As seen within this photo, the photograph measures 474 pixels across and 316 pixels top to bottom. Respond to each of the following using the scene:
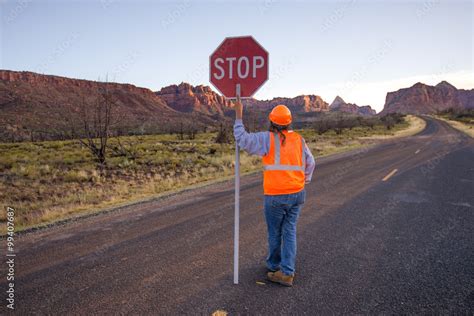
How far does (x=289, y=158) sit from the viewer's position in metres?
3.46

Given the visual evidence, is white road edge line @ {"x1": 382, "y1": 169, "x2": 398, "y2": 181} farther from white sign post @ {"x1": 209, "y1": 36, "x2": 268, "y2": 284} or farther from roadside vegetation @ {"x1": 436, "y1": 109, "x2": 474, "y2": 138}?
roadside vegetation @ {"x1": 436, "y1": 109, "x2": 474, "y2": 138}

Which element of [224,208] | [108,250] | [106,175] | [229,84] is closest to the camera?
[229,84]

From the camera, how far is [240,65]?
3.54 m

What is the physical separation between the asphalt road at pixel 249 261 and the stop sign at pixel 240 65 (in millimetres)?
2256

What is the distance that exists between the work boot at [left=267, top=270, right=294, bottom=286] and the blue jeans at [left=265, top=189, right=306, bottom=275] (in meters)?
0.04

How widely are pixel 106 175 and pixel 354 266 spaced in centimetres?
1185

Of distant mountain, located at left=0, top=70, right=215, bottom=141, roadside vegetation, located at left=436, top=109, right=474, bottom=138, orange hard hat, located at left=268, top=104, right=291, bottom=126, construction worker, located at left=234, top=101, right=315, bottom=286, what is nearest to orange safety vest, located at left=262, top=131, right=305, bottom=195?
construction worker, located at left=234, top=101, right=315, bottom=286

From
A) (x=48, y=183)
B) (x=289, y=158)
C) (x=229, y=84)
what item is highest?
(x=229, y=84)

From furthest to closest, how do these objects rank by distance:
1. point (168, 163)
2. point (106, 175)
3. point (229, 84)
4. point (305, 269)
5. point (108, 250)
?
point (168, 163)
point (106, 175)
point (108, 250)
point (305, 269)
point (229, 84)

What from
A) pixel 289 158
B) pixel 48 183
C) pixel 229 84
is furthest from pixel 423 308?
pixel 48 183

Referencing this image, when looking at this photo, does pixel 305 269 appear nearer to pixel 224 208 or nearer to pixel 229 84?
pixel 229 84

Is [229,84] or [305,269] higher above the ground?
[229,84]

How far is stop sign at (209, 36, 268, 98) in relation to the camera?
3.46 meters

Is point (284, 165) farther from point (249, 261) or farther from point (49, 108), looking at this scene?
point (49, 108)
